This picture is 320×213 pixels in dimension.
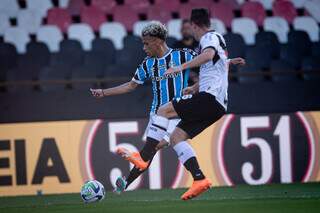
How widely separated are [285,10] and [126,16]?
99.7 inches

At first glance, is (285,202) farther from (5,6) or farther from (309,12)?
(5,6)

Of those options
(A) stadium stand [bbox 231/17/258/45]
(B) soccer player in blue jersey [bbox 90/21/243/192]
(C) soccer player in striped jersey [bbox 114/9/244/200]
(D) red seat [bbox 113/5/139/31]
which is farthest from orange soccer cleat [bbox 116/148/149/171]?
(D) red seat [bbox 113/5/139/31]

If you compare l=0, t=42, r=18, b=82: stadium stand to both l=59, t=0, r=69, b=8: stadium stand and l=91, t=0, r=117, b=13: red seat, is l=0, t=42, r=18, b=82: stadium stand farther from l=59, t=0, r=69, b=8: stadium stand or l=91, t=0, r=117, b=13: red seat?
l=91, t=0, r=117, b=13: red seat

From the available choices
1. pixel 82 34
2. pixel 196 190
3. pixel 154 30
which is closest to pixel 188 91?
pixel 154 30

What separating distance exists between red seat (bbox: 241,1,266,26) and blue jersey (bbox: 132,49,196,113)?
4706mm

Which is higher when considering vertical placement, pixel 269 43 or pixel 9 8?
pixel 9 8

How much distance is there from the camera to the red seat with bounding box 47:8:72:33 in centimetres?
1209

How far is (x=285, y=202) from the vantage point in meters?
7.49

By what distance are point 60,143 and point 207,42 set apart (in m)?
3.53

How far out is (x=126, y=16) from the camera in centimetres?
1211

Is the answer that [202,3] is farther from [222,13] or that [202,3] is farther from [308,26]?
[308,26]

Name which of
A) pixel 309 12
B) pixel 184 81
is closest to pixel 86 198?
pixel 184 81

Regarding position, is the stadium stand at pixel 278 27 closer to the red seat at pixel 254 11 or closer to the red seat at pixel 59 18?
the red seat at pixel 254 11

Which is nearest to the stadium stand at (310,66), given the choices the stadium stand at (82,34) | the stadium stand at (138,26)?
the stadium stand at (138,26)
